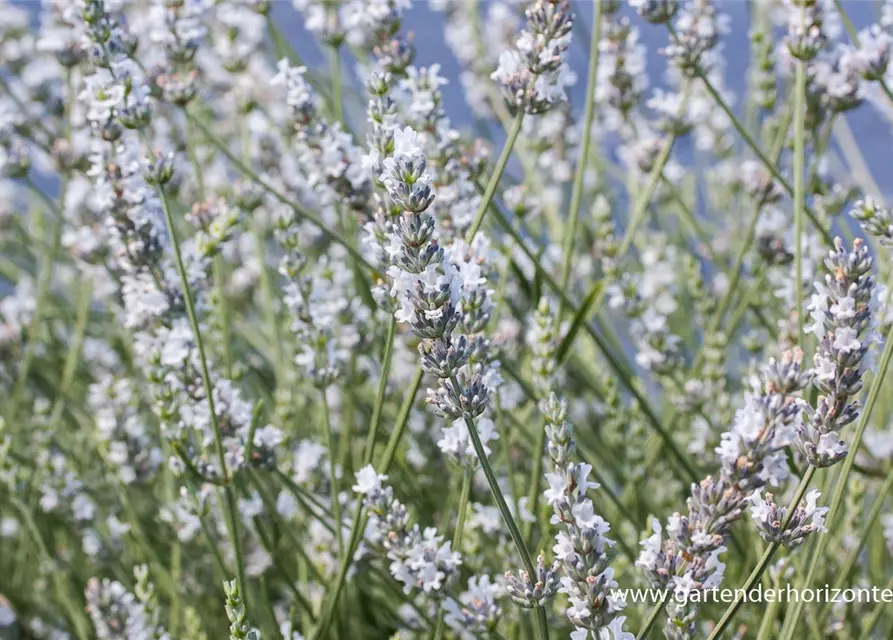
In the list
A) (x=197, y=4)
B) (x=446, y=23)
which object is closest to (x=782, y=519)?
(x=197, y=4)

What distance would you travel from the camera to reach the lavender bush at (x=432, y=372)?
2.48 ft

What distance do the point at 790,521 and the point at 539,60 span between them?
1.74 feet

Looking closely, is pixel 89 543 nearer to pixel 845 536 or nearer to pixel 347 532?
pixel 347 532

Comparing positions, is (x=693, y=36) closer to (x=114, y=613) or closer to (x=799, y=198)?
(x=799, y=198)

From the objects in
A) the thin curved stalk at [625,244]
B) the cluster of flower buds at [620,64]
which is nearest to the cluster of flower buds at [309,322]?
the thin curved stalk at [625,244]

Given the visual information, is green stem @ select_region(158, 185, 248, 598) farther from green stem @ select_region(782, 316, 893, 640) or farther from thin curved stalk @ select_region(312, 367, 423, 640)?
green stem @ select_region(782, 316, 893, 640)

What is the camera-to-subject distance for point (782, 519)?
0.76 meters

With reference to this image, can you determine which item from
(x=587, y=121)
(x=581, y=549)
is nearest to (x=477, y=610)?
(x=581, y=549)

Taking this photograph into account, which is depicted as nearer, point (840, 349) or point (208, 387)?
point (840, 349)

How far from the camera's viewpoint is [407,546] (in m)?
0.94

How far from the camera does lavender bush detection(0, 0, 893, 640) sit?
75 cm

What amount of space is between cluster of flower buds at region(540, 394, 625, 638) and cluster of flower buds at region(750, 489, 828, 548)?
13 cm

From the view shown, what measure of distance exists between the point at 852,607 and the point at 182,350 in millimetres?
905

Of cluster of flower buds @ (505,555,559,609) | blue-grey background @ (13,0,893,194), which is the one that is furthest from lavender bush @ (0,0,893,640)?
blue-grey background @ (13,0,893,194)
